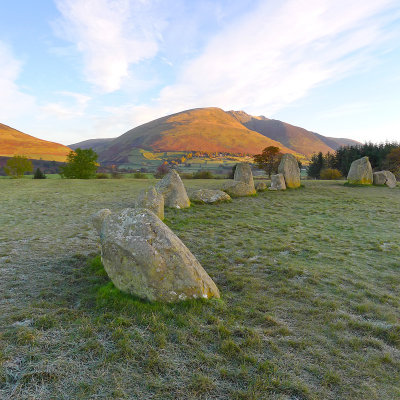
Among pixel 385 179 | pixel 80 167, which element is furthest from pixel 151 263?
pixel 80 167

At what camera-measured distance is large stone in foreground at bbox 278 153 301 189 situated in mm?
23609

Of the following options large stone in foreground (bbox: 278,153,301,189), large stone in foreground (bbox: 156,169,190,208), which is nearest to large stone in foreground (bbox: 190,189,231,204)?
large stone in foreground (bbox: 156,169,190,208)

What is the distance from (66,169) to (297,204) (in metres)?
38.3

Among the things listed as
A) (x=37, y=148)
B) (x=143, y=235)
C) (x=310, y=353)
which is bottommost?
(x=310, y=353)

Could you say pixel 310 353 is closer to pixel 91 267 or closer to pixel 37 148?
pixel 91 267

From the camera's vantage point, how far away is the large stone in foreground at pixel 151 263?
15.4 ft

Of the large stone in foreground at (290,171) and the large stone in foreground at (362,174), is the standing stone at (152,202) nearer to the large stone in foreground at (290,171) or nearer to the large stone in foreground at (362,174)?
the large stone in foreground at (290,171)

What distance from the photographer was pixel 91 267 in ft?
21.5

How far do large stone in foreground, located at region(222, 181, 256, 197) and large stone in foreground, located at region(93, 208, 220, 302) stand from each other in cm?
1437

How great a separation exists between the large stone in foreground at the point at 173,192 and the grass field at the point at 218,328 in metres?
6.32

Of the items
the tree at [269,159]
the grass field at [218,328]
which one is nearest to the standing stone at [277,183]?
the grass field at [218,328]

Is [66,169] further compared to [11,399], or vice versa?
[66,169]

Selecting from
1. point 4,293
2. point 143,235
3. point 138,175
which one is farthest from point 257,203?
point 138,175

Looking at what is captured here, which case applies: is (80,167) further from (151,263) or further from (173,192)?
(151,263)
